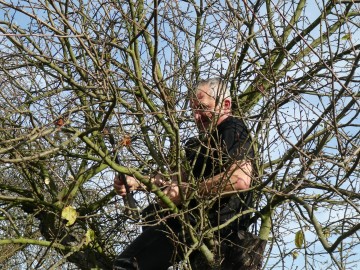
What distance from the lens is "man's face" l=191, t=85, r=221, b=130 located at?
13.5 feet

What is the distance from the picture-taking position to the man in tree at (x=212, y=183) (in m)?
4.02

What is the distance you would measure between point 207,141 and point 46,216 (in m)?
1.96

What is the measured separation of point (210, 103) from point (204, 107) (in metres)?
0.05

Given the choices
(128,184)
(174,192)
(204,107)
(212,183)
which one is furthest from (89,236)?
(204,107)

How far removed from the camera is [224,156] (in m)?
4.17

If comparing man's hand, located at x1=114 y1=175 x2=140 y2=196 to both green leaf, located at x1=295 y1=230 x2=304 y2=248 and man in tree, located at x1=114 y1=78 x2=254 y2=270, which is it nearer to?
man in tree, located at x1=114 y1=78 x2=254 y2=270

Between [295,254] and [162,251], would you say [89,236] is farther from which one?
[295,254]

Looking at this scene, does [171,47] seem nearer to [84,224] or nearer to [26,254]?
[84,224]

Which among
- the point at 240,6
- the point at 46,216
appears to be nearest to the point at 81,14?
the point at 240,6

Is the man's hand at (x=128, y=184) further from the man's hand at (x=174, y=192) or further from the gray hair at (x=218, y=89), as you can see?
the gray hair at (x=218, y=89)

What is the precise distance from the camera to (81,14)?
5336 mm

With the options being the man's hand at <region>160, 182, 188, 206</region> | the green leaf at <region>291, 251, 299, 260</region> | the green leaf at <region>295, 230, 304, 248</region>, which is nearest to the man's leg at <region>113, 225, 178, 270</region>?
the man's hand at <region>160, 182, 188, 206</region>

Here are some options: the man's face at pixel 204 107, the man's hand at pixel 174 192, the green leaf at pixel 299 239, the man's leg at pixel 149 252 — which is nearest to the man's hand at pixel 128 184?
the man's hand at pixel 174 192

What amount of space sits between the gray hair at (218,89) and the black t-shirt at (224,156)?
15 cm
